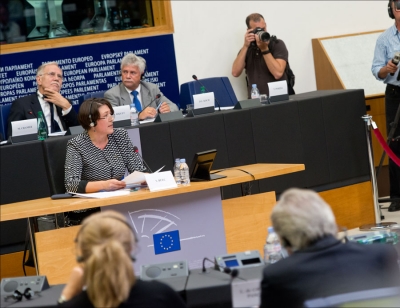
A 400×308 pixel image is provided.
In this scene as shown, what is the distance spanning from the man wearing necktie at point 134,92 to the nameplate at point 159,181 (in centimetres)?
168

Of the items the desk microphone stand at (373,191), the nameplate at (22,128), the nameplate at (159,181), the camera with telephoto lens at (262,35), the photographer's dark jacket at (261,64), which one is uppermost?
the camera with telephoto lens at (262,35)

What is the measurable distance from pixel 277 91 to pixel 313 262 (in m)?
3.66

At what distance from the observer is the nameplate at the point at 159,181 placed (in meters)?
4.11

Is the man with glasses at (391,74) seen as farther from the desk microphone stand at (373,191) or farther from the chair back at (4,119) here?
the chair back at (4,119)

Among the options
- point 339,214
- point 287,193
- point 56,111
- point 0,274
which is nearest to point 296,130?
point 339,214

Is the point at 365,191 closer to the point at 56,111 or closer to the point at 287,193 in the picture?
the point at 56,111

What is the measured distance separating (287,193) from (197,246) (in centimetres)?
197

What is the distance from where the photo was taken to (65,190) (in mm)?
4547

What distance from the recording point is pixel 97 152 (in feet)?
14.9

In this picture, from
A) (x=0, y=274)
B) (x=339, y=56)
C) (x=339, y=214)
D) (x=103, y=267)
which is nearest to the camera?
(x=103, y=267)

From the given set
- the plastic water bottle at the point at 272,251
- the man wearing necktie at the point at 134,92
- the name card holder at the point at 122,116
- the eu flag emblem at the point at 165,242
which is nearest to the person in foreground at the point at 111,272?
the plastic water bottle at the point at 272,251

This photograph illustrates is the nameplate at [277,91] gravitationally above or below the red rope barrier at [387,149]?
above

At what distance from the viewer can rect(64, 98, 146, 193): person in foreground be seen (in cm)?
440

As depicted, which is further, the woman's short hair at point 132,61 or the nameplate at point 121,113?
the woman's short hair at point 132,61
